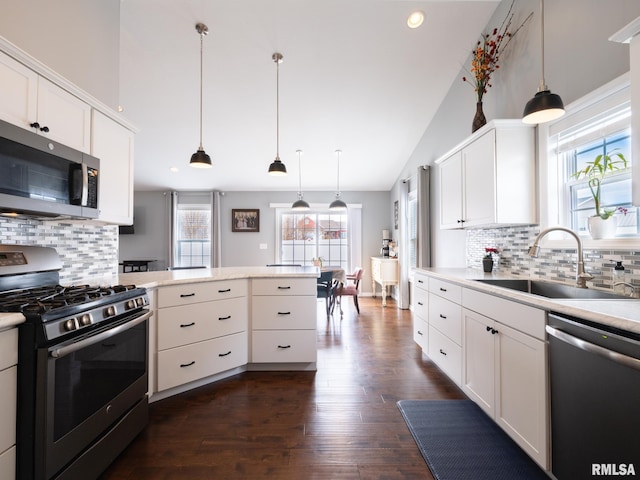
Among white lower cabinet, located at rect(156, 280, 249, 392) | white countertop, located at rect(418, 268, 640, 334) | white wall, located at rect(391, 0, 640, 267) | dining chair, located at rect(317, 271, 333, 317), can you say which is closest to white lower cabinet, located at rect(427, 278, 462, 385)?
white countertop, located at rect(418, 268, 640, 334)

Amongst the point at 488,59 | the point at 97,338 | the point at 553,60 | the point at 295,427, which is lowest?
the point at 295,427

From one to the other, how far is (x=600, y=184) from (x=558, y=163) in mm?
351

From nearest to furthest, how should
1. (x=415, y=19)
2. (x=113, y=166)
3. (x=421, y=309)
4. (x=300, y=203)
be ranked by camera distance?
(x=113, y=166), (x=415, y=19), (x=421, y=309), (x=300, y=203)

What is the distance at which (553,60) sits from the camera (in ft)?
6.51

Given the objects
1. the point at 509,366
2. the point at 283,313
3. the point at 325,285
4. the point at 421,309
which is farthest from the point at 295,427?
the point at 325,285

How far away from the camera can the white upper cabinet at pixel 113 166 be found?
1965 mm

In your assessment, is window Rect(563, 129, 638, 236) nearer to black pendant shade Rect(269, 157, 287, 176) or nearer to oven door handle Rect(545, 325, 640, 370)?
oven door handle Rect(545, 325, 640, 370)

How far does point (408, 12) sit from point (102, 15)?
2715 mm

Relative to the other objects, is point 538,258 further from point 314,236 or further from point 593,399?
point 314,236

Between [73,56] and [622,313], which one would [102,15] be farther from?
[622,313]

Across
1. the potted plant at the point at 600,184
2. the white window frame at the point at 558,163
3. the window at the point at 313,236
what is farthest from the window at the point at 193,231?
the potted plant at the point at 600,184

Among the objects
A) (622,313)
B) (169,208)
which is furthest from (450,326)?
(169,208)

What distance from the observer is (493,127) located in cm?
214

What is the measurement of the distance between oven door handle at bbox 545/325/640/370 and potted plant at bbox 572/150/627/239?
32.5 inches
